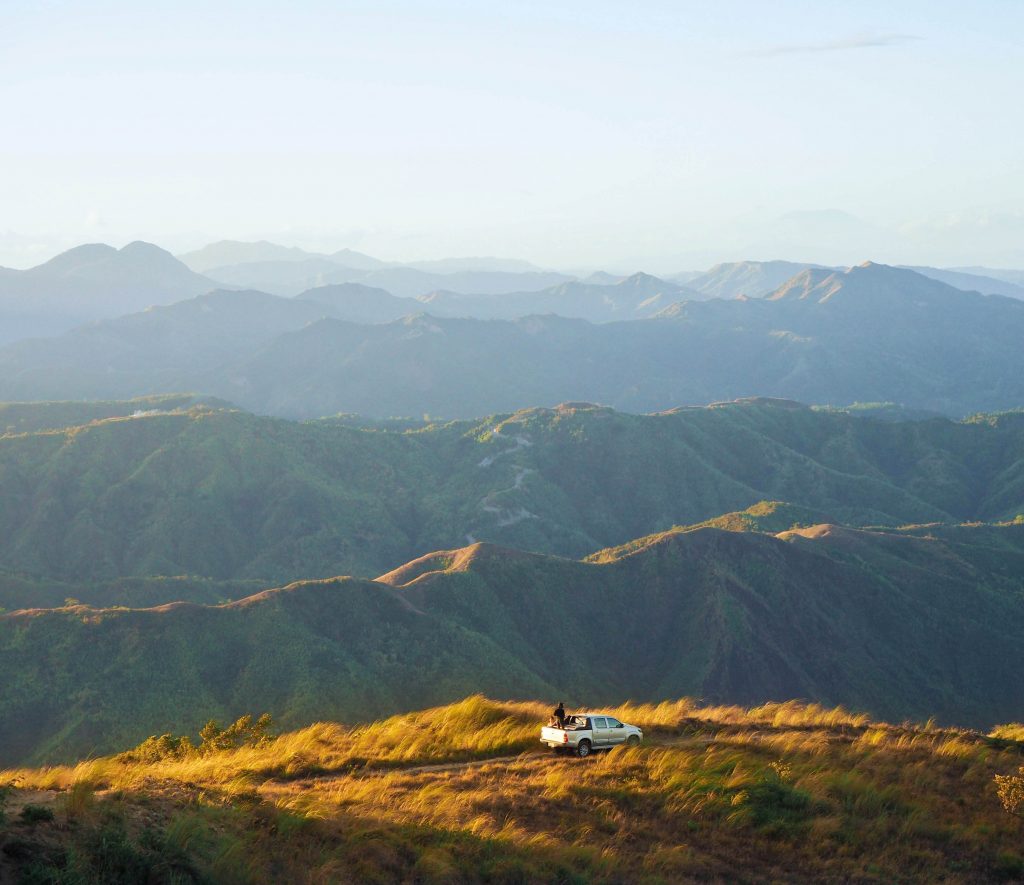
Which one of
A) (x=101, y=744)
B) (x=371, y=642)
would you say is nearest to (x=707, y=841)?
(x=101, y=744)

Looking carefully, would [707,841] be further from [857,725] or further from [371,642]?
[371,642]

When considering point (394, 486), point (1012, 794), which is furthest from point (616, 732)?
point (394, 486)

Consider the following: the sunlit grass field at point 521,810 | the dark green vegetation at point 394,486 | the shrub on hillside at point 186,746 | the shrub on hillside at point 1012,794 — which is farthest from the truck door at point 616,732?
the dark green vegetation at point 394,486

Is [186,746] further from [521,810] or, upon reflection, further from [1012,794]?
[1012,794]

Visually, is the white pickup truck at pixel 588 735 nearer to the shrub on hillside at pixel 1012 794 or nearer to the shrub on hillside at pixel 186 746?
the shrub on hillside at pixel 186 746

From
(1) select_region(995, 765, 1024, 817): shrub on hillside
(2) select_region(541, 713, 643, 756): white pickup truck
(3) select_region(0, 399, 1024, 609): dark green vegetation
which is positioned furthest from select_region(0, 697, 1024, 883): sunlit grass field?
(3) select_region(0, 399, 1024, 609): dark green vegetation

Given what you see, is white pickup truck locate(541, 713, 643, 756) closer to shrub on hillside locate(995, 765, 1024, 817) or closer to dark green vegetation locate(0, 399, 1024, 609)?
shrub on hillside locate(995, 765, 1024, 817)
